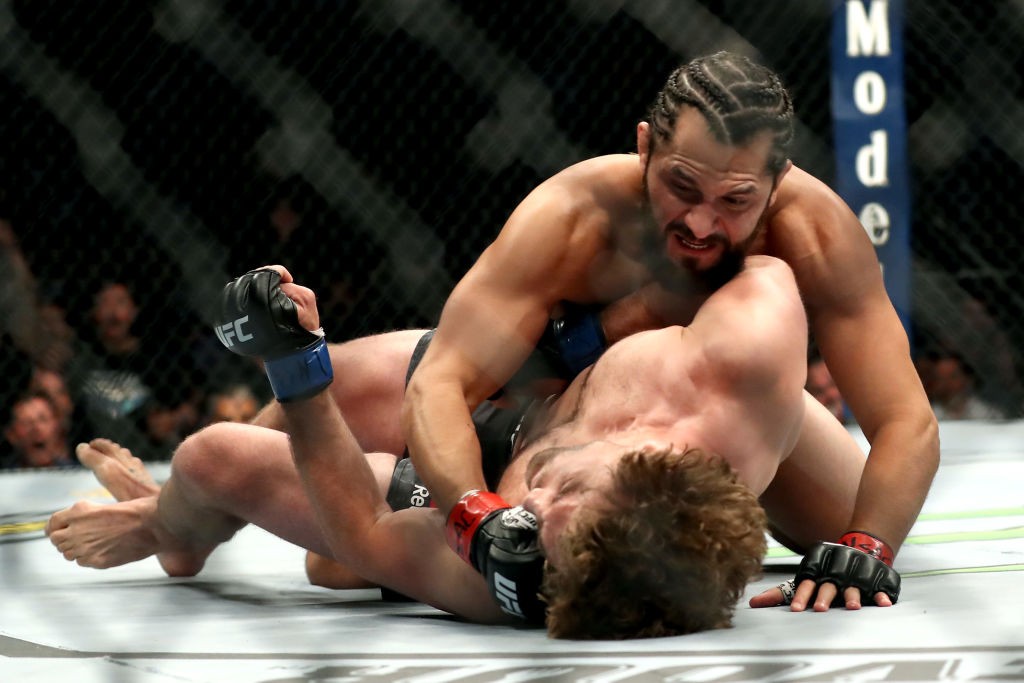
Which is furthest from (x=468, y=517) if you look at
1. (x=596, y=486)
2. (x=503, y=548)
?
(x=596, y=486)

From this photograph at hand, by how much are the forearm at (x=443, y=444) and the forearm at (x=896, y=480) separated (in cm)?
46

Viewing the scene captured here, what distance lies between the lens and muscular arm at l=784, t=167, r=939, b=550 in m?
1.63

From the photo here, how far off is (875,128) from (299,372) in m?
2.94

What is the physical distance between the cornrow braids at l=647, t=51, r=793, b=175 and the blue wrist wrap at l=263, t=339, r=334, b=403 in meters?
0.47

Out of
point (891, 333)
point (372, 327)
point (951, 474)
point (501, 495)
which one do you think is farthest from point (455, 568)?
point (372, 327)

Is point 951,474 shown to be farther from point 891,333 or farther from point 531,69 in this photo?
point 531,69

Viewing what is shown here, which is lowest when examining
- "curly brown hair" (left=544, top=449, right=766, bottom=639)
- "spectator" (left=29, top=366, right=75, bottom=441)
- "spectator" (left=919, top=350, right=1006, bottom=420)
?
"curly brown hair" (left=544, top=449, right=766, bottom=639)

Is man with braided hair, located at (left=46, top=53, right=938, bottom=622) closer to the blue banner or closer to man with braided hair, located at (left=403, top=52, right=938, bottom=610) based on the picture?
man with braided hair, located at (left=403, top=52, right=938, bottom=610)

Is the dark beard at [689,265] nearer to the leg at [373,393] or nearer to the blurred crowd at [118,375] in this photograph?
the leg at [373,393]

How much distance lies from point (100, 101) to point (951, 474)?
2418 mm

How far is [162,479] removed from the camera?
10.8ft

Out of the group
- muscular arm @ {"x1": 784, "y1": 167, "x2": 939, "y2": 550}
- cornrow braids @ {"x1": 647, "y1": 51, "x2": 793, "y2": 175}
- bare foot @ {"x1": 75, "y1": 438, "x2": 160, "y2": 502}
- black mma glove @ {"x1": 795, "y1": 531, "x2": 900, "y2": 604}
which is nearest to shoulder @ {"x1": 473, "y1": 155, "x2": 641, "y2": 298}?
cornrow braids @ {"x1": 647, "y1": 51, "x2": 793, "y2": 175}

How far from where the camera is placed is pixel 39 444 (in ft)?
12.3

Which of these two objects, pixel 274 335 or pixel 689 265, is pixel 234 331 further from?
pixel 689 265
